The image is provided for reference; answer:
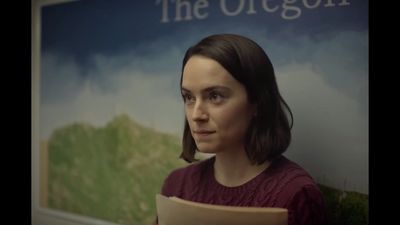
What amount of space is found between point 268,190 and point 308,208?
195mm

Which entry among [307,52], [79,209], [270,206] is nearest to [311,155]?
[270,206]

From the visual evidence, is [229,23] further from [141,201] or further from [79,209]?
[79,209]

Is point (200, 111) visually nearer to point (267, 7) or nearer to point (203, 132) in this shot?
point (203, 132)

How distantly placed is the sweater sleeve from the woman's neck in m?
0.22

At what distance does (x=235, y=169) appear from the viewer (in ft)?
7.50

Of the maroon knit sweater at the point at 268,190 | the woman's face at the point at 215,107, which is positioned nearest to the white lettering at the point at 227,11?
the woman's face at the point at 215,107

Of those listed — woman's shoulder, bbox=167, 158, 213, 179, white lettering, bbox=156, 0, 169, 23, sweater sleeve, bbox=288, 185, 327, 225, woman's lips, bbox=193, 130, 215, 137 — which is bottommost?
sweater sleeve, bbox=288, 185, 327, 225

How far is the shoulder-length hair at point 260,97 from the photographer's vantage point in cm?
220

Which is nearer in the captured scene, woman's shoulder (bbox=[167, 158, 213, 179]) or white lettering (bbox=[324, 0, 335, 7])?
white lettering (bbox=[324, 0, 335, 7])

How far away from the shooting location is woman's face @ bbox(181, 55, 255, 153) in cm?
223

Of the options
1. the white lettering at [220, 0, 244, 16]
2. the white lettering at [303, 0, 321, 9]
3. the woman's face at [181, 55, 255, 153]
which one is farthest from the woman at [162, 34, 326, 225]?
the white lettering at [303, 0, 321, 9]

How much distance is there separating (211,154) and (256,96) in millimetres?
373

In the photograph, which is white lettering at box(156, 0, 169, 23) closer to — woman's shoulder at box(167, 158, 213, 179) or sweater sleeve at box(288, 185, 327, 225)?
woman's shoulder at box(167, 158, 213, 179)

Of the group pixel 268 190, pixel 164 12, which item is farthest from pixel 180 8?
pixel 268 190
